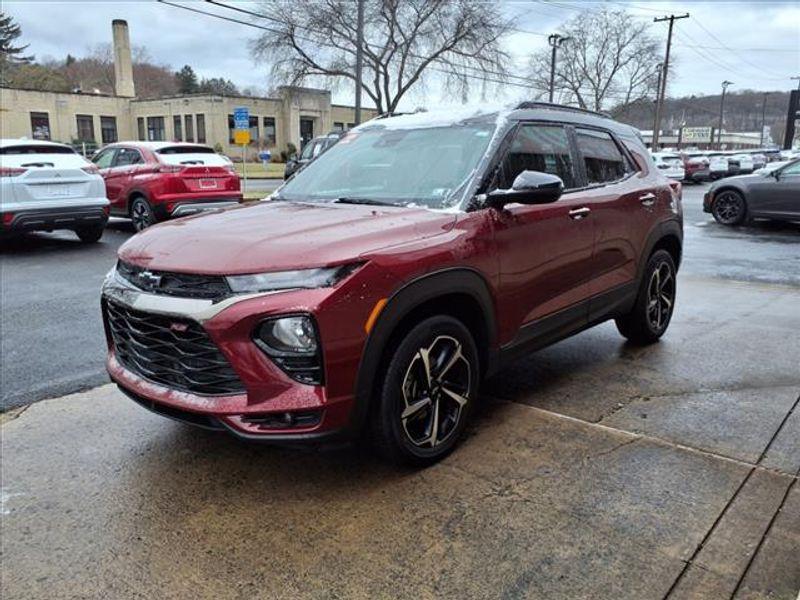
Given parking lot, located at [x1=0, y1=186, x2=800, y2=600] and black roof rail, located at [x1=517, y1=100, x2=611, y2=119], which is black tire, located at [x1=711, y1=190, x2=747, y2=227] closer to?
parking lot, located at [x1=0, y1=186, x2=800, y2=600]

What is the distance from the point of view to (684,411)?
13.1ft

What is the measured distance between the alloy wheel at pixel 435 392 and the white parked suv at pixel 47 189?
341 inches

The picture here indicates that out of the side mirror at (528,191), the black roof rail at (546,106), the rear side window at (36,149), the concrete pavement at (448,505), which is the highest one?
the black roof rail at (546,106)

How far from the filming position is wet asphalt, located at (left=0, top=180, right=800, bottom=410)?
16.0ft

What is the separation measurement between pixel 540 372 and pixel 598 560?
7.28 ft

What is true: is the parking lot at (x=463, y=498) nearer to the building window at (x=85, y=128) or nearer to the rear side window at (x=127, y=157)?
the rear side window at (x=127, y=157)

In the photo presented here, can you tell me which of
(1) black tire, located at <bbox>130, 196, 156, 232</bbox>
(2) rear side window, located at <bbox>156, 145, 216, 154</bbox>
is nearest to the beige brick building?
(2) rear side window, located at <bbox>156, 145, 216, 154</bbox>

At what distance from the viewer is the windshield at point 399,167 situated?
362 centimetres

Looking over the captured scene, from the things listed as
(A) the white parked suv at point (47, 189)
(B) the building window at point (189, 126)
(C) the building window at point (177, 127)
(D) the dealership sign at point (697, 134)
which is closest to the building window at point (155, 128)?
(C) the building window at point (177, 127)

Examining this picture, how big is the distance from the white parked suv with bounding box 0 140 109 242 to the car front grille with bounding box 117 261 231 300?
7.92 meters

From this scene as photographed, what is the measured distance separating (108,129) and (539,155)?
2453 inches

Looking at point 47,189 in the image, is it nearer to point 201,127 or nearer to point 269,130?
point 201,127

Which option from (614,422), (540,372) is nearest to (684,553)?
(614,422)

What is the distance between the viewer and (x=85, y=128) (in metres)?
56.9
